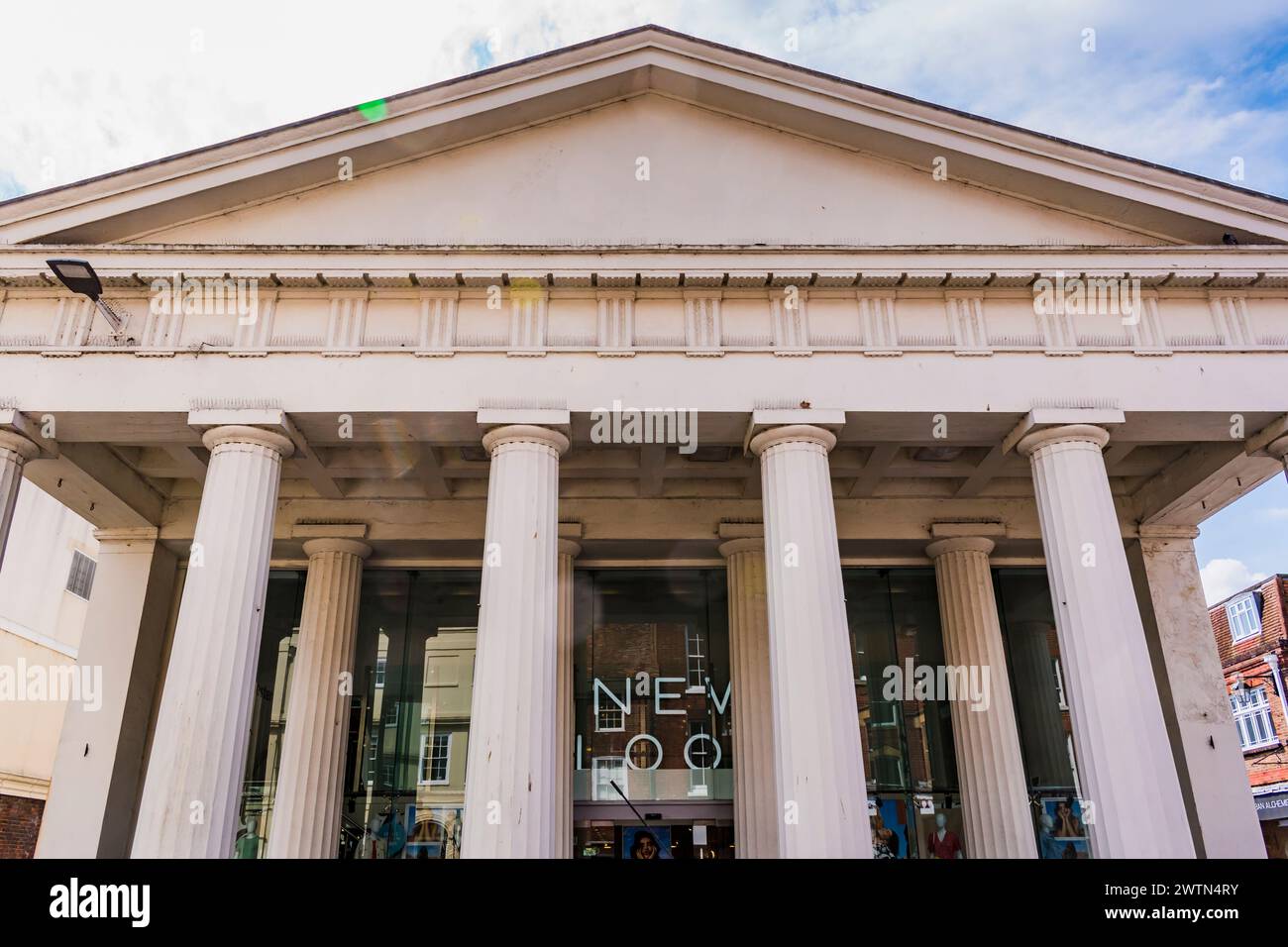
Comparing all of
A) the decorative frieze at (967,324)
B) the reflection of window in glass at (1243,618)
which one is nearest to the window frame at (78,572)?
the decorative frieze at (967,324)

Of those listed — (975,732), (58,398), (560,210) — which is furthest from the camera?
(975,732)

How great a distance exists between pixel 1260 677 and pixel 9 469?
1654 inches

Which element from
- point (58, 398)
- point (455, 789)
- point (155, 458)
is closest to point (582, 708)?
point (455, 789)

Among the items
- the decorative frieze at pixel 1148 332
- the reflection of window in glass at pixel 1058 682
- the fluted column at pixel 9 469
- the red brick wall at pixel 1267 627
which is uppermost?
the red brick wall at pixel 1267 627

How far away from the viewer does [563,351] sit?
1452 cm

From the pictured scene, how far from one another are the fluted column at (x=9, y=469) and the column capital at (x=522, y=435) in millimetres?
7003

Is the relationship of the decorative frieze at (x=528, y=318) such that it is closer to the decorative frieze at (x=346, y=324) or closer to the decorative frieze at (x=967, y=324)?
the decorative frieze at (x=346, y=324)

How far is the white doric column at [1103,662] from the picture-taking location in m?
12.3

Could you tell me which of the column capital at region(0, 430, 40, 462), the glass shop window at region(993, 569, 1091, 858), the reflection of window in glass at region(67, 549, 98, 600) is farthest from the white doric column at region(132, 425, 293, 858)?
→ the reflection of window in glass at region(67, 549, 98, 600)

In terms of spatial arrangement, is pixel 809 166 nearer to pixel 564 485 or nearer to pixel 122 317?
pixel 564 485

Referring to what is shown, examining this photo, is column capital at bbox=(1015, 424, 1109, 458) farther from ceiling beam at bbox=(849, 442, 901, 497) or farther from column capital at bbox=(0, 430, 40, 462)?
column capital at bbox=(0, 430, 40, 462)

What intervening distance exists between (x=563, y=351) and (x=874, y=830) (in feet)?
34.8

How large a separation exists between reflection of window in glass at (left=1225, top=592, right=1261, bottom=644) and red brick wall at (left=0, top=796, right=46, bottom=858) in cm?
4372

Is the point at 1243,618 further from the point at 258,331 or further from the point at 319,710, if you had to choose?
the point at 258,331
